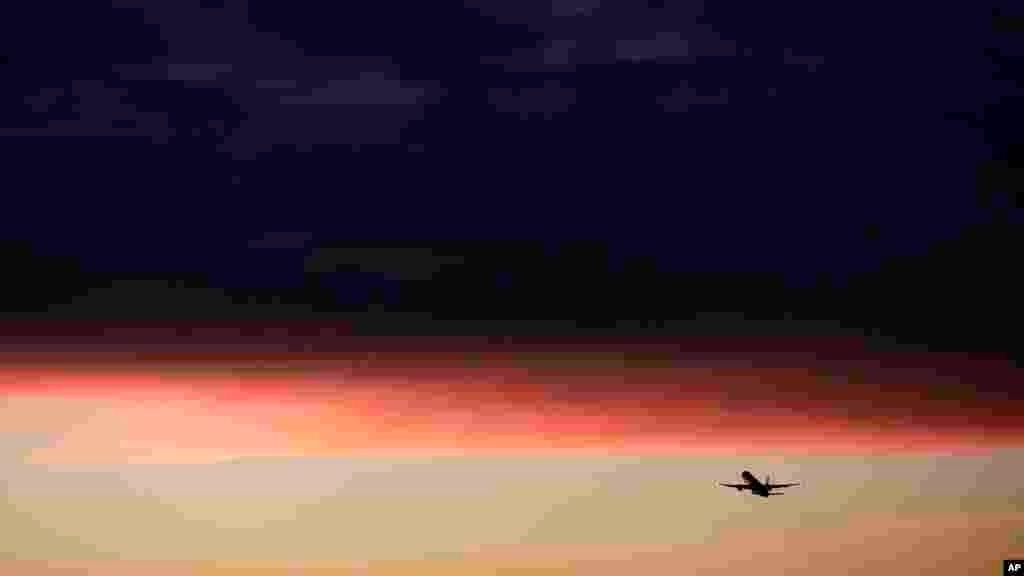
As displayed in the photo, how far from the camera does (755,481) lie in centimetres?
5972

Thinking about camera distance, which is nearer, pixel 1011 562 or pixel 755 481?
pixel 1011 562

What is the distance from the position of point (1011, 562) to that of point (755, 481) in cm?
1356

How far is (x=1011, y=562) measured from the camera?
55.0 metres

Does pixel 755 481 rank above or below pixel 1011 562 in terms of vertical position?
above
